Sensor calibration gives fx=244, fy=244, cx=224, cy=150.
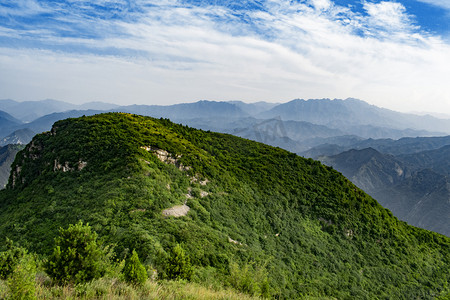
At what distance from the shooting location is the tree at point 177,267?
14500 millimetres

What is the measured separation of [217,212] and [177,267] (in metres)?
14.7

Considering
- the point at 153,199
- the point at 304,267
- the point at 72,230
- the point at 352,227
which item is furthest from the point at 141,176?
the point at 352,227

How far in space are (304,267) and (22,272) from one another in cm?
2871

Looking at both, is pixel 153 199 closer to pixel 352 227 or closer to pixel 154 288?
pixel 154 288

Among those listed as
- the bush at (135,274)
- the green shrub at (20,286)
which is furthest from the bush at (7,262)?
the bush at (135,274)

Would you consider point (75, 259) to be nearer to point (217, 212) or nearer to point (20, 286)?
point (20, 286)

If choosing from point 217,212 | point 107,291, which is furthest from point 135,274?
point 217,212

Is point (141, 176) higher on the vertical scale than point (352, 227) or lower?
higher

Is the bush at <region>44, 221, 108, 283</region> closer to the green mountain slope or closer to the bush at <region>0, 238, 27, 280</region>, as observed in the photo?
the bush at <region>0, 238, 27, 280</region>

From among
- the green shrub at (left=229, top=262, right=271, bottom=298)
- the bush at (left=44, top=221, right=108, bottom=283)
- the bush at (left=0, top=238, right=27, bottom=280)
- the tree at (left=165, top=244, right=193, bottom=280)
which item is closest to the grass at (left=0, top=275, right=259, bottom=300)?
the bush at (left=44, top=221, right=108, bottom=283)

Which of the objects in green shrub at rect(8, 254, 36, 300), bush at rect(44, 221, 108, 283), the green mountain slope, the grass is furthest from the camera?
the green mountain slope

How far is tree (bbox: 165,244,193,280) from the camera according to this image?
571 inches

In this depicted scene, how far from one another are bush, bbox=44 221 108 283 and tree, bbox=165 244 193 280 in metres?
4.50

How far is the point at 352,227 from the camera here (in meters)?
39.9
